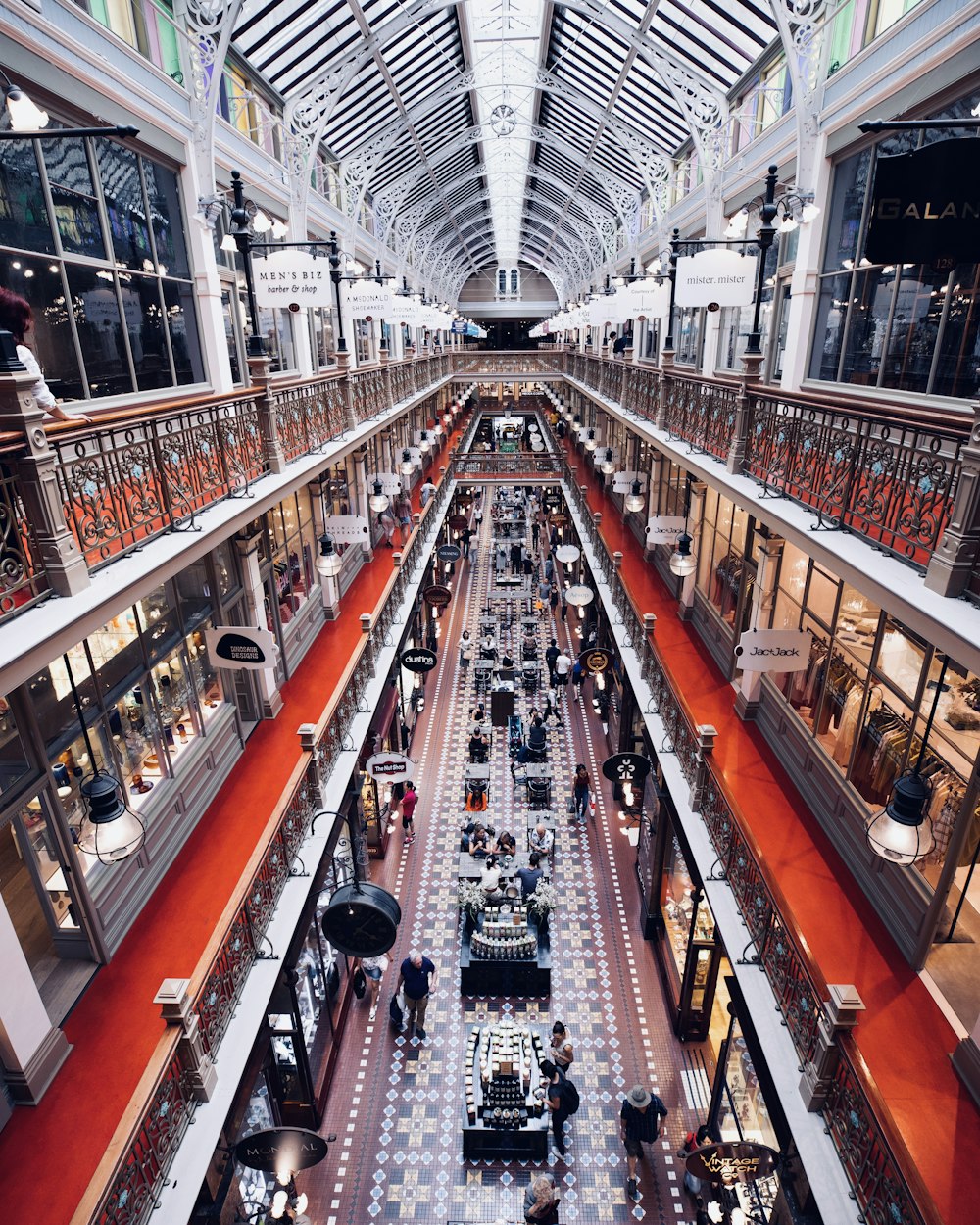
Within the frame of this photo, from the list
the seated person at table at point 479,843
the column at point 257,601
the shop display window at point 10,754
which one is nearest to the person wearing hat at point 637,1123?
the seated person at table at point 479,843

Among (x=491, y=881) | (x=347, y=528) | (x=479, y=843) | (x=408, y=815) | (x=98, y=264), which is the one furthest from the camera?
(x=408, y=815)

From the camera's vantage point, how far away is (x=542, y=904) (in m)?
10.8

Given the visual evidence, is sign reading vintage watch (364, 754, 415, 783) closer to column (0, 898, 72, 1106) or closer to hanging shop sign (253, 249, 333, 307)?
column (0, 898, 72, 1106)

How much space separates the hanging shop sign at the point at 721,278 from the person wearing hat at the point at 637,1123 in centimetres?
957

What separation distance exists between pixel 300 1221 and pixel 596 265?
3607cm

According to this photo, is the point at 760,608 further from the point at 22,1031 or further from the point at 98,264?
the point at 98,264

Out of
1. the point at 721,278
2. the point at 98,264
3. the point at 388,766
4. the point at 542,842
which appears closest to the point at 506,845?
the point at 542,842

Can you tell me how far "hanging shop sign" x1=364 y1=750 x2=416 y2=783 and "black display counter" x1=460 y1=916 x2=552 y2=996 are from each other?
9.26 feet

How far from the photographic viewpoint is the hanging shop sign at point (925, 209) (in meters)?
4.03

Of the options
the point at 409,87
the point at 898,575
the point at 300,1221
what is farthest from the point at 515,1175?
the point at 409,87

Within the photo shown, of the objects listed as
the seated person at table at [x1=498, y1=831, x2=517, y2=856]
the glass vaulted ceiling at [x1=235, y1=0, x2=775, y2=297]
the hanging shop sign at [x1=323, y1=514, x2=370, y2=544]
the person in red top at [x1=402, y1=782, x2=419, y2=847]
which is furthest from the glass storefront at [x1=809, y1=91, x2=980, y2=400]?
the person in red top at [x1=402, y1=782, x2=419, y2=847]

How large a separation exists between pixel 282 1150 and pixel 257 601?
5996mm

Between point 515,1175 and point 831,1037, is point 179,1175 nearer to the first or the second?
point 831,1037

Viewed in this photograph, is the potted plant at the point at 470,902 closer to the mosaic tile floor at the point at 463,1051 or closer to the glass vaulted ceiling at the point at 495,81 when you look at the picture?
the mosaic tile floor at the point at 463,1051
